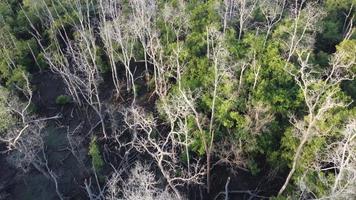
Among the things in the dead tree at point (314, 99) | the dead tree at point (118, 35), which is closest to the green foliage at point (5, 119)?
the dead tree at point (118, 35)

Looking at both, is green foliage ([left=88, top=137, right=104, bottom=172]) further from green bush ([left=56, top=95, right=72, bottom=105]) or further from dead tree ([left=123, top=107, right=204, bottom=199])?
green bush ([left=56, top=95, right=72, bottom=105])

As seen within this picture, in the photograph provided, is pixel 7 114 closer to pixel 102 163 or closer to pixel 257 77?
pixel 102 163

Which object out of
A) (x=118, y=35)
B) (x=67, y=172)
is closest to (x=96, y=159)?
(x=67, y=172)

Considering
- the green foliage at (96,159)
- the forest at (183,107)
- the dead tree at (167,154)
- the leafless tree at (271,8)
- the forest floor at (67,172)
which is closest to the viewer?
the dead tree at (167,154)

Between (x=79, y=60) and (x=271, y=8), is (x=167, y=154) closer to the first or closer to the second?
(x=79, y=60)

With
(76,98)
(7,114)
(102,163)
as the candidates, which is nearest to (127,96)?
(76,98)

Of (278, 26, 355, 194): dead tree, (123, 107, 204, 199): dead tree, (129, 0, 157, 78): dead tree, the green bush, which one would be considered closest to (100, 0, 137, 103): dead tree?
(129, 0, 157, 78): dead tree

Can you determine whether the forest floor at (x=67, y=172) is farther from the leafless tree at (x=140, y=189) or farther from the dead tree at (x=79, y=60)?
the leafless tree at (x=140, y=189)

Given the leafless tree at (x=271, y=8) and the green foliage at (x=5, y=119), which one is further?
the leafless tree at (x=271, y=8)
